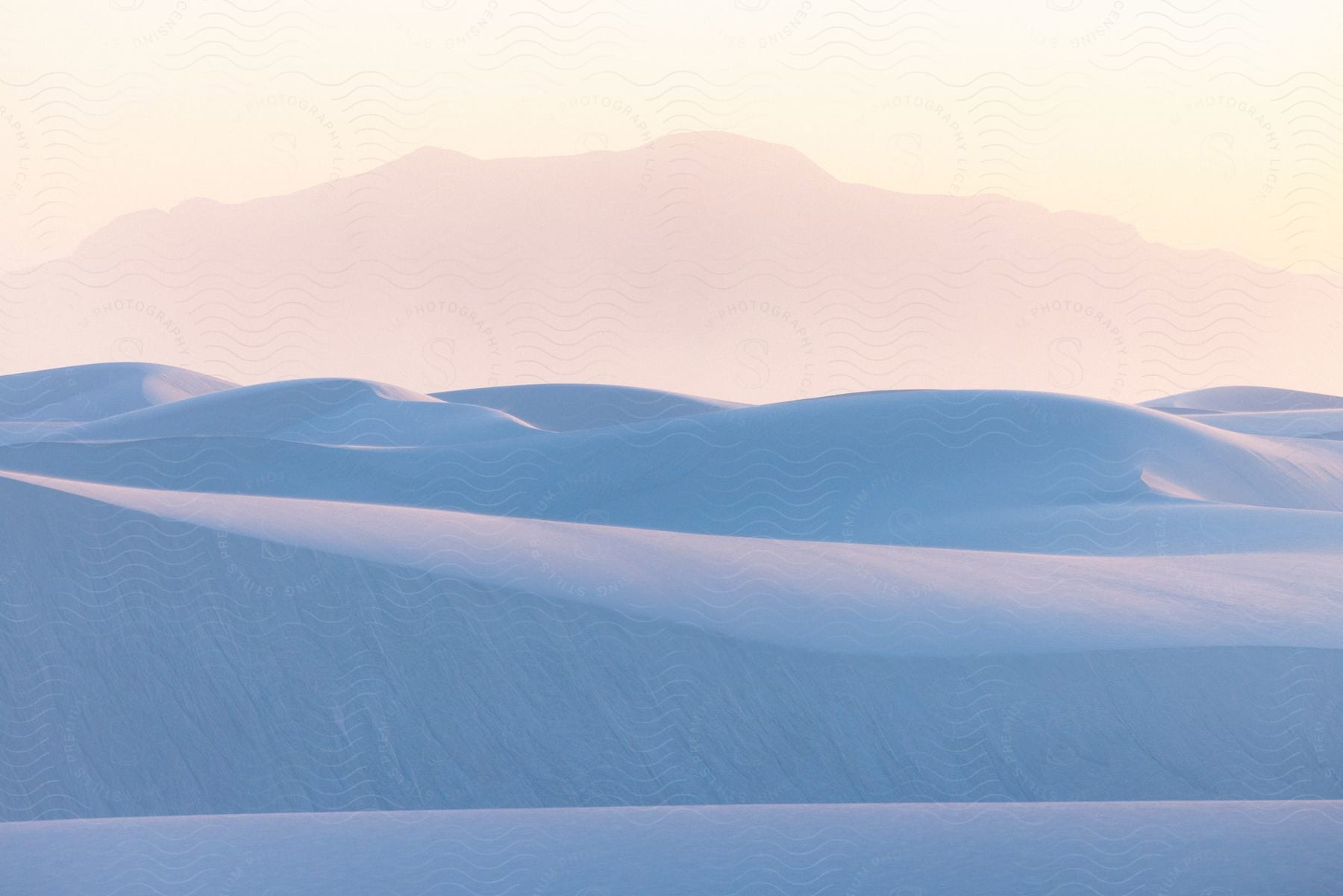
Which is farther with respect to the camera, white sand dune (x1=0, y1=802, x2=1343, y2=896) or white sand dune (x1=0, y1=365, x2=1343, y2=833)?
white sand dune (x1=0, y1=365, x2=1343, y2=833)

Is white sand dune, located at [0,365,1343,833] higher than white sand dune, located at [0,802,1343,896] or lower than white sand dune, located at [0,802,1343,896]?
higher

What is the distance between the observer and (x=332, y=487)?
6410 mm

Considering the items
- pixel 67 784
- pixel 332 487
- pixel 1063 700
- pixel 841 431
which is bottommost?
pixel 67 784

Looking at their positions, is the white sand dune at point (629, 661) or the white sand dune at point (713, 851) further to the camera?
the white sand dune at point (629, 661)

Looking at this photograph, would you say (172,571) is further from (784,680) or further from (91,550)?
(784,680)

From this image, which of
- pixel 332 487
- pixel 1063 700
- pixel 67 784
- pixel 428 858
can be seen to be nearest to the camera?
pixel 428 858

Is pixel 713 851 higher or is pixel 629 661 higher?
pixel 629 661

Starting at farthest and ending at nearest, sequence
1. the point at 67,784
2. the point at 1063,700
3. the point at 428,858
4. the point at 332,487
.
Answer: the point at 332,487 < the point at 1063,700 < the point at 67,784 < the point at 428,858

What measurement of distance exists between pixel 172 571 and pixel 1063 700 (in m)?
2.64

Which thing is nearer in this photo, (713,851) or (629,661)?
(713,851)

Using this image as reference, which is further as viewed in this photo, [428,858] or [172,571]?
[172,571]

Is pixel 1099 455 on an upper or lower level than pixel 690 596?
upper

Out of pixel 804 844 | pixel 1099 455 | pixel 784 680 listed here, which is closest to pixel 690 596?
pixel 784 680

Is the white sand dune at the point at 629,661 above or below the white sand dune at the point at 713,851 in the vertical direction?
above
